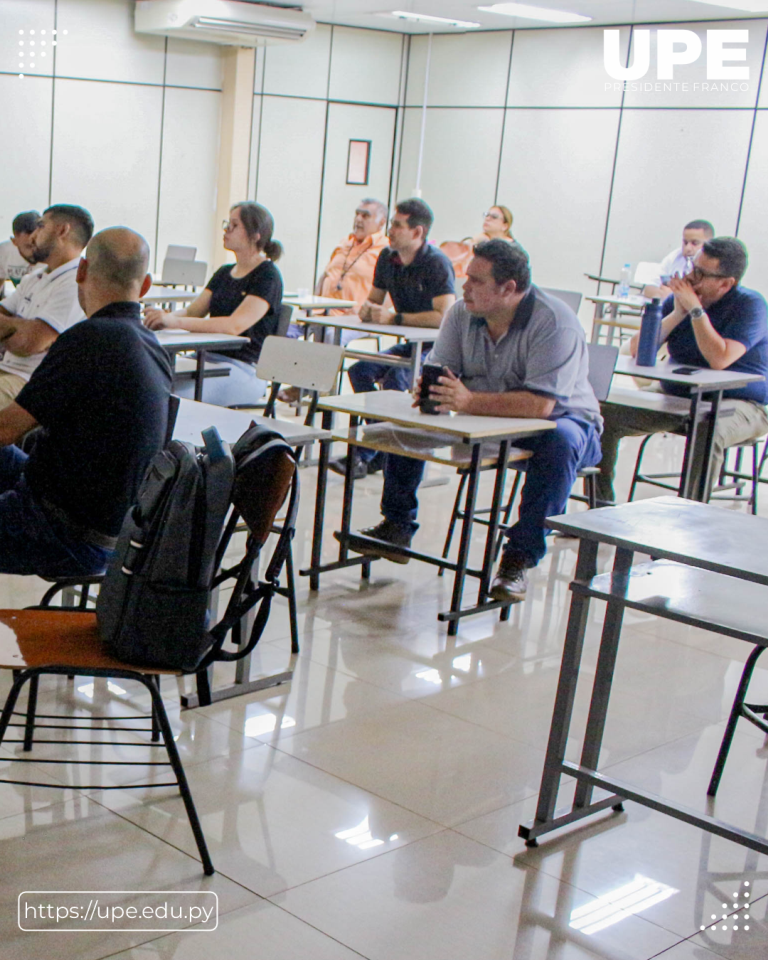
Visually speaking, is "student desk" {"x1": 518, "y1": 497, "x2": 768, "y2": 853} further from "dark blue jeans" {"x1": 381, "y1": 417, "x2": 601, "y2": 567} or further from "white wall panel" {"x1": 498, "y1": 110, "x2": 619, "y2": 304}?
"white wall panel" {"x1": 498, "y1": 110, "x2": 619, "y2": 304}

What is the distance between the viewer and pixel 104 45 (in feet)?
33.1

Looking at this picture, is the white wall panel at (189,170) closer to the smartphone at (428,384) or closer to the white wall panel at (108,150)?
the white wall panel at (108,150)

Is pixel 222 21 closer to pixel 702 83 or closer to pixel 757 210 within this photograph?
pixel 702 83

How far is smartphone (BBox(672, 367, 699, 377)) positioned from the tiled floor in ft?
5.49

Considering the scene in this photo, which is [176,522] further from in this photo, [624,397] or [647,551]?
[624,397]

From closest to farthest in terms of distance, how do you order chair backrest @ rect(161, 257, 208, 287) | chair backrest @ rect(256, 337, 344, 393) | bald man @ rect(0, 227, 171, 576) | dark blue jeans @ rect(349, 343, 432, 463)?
1. bald man @ rect(0, 227, 171, 576)
2. chair backrest @ rect(256, 337, 344, 393)
3. dark blue jeans @ rect(349, 343, 432, 463)
4. chair backrest @ rect(161, 257, 208, 287)

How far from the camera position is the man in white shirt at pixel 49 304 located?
13.3ft

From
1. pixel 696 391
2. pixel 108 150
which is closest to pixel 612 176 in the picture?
pixel 108 150

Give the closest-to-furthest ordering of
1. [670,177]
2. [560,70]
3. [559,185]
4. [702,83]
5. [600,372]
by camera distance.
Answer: [600,372], [702,83], [670,177], [560,70], [559,185]

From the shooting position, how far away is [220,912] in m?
2.06

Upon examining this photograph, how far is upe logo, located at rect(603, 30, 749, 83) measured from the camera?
941cm

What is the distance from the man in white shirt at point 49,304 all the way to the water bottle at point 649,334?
249cm

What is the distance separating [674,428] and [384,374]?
175cm

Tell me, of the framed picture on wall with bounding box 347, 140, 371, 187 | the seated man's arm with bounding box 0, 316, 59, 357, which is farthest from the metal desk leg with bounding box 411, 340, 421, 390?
the framed picture on wall with bounding box 347, 140, 371, 187
